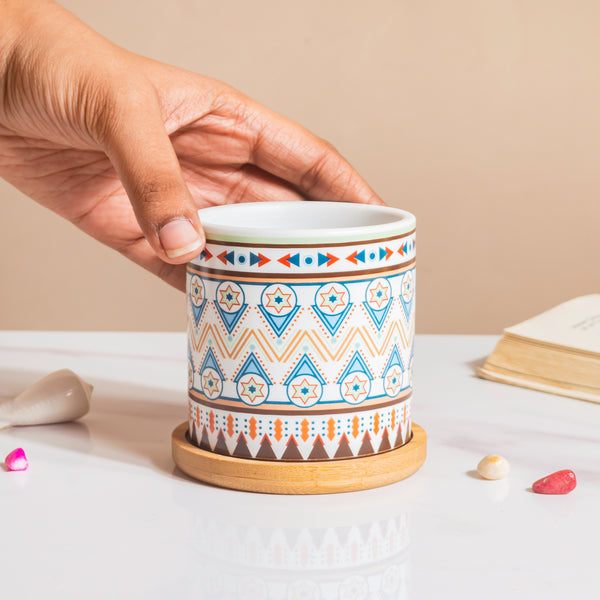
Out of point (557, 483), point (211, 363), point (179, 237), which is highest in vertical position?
point (179, 237)

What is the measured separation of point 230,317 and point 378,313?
120 millimetres

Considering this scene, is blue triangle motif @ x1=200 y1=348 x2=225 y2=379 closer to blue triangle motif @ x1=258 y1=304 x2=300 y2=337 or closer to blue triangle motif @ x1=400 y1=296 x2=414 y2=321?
blue triangle motif @ x1=258 y1=304 x2=300 y2=337

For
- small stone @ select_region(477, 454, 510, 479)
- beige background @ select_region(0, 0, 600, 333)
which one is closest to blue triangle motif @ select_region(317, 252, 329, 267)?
small stone @ select_region(477, 454, 510, 479)

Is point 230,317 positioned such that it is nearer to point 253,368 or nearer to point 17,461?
point 253,368

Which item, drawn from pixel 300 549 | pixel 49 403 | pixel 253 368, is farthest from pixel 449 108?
pixel 300 549

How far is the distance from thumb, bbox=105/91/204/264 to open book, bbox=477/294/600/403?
0.51 metres

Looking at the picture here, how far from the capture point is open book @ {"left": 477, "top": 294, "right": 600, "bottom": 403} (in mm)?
1041

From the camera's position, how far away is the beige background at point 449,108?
2572mm

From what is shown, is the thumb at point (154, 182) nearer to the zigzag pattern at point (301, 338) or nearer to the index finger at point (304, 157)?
Result: the zigzag pattern at point (301, 338)

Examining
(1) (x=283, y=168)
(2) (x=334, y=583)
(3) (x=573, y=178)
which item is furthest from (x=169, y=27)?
(2) (x=334, y=583)

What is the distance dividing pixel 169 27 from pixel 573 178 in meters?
1.23

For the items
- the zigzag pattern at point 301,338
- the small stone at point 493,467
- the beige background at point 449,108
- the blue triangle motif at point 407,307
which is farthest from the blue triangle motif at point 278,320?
the beige background at point 449,108

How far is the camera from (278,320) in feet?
2.37

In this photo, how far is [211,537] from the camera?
0.67 m
